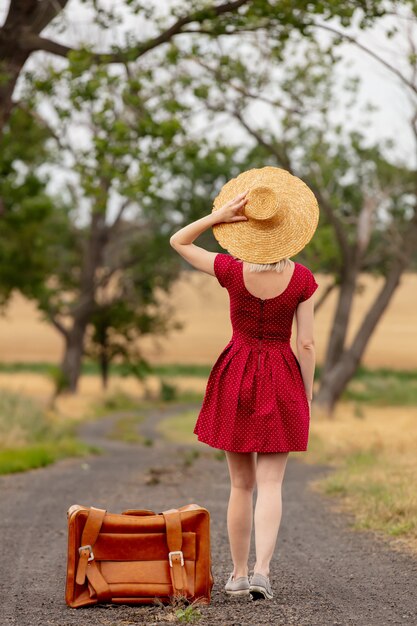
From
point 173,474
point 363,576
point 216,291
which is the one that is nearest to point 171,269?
point 173,474

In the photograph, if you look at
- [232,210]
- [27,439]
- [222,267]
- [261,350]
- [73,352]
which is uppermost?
[232,210]

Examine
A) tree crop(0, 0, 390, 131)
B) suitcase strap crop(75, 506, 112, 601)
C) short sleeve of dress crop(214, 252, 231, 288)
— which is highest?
tree crop(0, 0, 390, 131)

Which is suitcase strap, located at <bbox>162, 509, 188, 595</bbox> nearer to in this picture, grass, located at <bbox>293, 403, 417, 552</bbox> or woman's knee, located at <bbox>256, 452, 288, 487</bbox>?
woman's knee, located at <bbox>256, 452, 288, 487</bbox>

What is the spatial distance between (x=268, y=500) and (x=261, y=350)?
0.81 m

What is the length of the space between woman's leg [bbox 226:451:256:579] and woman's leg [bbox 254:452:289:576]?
9 cm

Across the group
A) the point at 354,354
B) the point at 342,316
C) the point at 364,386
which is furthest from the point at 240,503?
the point at 364,386

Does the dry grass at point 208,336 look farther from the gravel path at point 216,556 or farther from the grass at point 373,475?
the gravel path at point 216,556

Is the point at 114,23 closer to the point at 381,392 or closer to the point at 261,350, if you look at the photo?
the point at 261,350

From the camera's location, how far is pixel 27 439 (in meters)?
16.6

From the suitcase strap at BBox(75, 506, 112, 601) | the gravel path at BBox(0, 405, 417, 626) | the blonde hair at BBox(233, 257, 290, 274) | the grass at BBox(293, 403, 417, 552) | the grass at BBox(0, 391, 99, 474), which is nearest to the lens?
the gravel path at BBox(0, 405, 417, 626)

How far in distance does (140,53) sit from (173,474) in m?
7.09

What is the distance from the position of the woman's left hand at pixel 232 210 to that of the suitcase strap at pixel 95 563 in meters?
1.63

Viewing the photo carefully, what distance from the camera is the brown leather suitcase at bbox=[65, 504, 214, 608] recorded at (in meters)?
5.48

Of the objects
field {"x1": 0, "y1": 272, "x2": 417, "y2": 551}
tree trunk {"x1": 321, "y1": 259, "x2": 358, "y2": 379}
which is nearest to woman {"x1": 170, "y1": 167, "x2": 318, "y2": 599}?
field {"x1": 0, "y1": 272, "x2": 417, "y2": 551}
